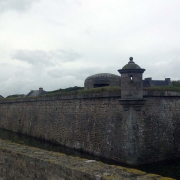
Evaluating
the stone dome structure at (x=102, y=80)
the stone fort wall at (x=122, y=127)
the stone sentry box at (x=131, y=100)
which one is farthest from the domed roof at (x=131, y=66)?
the stone dome structure at (x=102, y=80)

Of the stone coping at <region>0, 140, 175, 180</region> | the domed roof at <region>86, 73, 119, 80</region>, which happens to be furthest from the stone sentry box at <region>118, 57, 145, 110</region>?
the domed roof at <region>86, 73, 119, 80</region>

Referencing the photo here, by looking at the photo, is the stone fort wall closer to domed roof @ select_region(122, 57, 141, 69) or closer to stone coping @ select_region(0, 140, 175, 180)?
domed roof @ select_region(122, 57, 141, 69)

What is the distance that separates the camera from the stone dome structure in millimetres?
19594

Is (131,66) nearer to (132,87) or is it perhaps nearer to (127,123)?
(132,87)

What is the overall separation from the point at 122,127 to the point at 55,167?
8238 millimetres

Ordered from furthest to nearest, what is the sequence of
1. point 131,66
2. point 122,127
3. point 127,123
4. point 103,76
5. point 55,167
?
point 103,76 → point 122,127 → point 127,123 → point 131,66 → point 55,167

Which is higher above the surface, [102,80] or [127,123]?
[102,80]

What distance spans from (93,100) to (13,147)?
28.6 feet

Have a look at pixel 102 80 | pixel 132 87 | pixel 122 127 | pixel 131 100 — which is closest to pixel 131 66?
pixel 132 87

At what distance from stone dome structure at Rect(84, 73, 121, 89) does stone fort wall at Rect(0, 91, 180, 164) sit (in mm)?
2571

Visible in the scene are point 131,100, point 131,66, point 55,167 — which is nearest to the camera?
point 55,167

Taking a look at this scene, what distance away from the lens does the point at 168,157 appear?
44.2ft

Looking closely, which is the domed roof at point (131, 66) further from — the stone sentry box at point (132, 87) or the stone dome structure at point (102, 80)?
the stone dome structure at point (102, 80)

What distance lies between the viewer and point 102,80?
1958 cm
